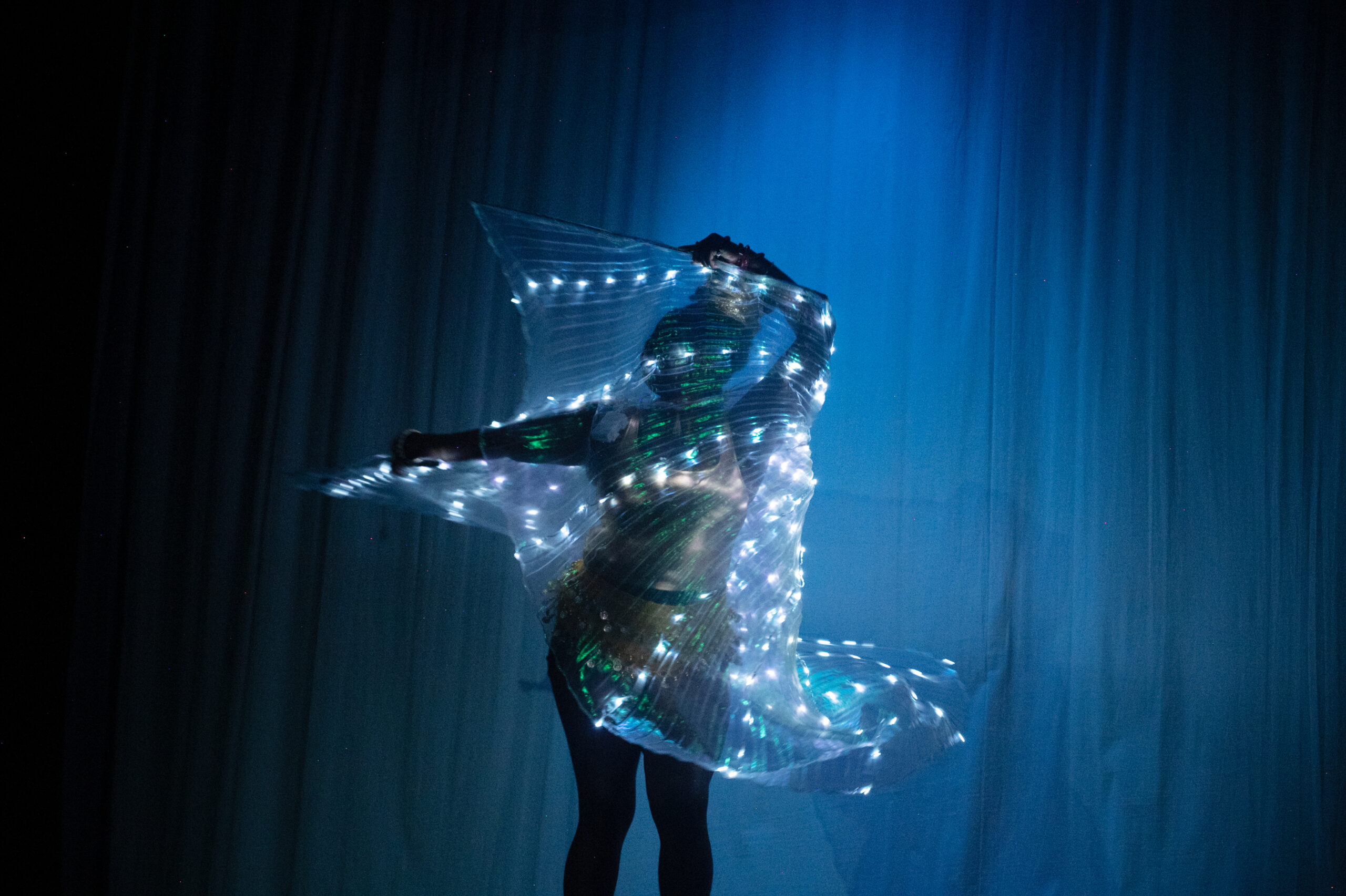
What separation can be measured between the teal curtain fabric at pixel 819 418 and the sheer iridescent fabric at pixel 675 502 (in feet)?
1.77

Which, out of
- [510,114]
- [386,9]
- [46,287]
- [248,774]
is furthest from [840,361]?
[46,287]

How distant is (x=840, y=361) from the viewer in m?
1.87

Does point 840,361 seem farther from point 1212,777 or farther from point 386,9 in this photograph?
point 386,9

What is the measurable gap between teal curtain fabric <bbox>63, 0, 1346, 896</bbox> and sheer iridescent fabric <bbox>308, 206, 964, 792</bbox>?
0.54 metres

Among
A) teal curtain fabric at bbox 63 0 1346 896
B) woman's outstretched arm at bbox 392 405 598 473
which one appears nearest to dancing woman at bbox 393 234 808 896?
woman's outstretched arm at bbox 392 405 598 473

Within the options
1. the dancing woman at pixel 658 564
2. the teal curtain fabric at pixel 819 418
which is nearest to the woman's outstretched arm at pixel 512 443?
the dancing woman at pixel 658 564

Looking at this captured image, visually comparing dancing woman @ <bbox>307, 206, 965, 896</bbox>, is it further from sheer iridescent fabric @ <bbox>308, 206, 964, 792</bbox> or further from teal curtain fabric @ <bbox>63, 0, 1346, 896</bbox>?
teal curtain fabric @ <bbox>63, 0, 1346, 896</bbox>

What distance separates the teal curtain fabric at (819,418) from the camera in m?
1.79

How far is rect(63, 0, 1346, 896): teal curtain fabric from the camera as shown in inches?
70.6

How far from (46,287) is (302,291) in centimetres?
53

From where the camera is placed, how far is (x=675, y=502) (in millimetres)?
1182

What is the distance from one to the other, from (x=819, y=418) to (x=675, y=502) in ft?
2.59

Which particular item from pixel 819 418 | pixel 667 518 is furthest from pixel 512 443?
pixel 819 418

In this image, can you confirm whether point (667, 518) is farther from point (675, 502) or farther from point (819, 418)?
point (819, 418)
